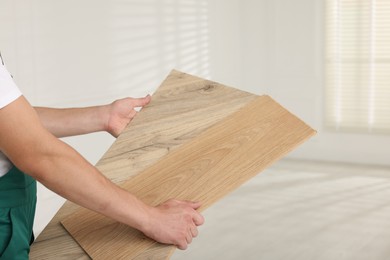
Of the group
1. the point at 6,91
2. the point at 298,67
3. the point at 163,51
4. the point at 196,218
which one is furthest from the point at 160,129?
the point at 298,67

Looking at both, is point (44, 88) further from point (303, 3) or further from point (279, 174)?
point (303, 3)

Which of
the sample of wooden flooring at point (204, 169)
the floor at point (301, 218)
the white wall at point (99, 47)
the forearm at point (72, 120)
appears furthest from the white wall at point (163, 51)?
the sample of wooden flooring at point (204, 169)

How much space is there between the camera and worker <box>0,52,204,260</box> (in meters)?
1.42

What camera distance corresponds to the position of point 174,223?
5.07ft

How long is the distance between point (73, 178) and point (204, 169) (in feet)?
1.20

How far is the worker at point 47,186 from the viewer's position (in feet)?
4.67

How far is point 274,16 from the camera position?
615cm

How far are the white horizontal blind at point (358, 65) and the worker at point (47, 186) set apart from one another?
449 centimetres

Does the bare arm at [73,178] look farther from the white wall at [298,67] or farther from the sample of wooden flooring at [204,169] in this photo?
the white wall at [298,67]

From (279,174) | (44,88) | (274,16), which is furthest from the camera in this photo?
(274,16)

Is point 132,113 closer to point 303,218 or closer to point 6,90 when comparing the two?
point 6,90

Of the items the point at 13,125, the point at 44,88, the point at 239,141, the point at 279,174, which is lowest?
the point at 279,174

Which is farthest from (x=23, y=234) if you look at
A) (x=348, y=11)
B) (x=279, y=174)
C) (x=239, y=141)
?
(x=348, y=11)

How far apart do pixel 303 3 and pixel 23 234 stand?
470 cm
